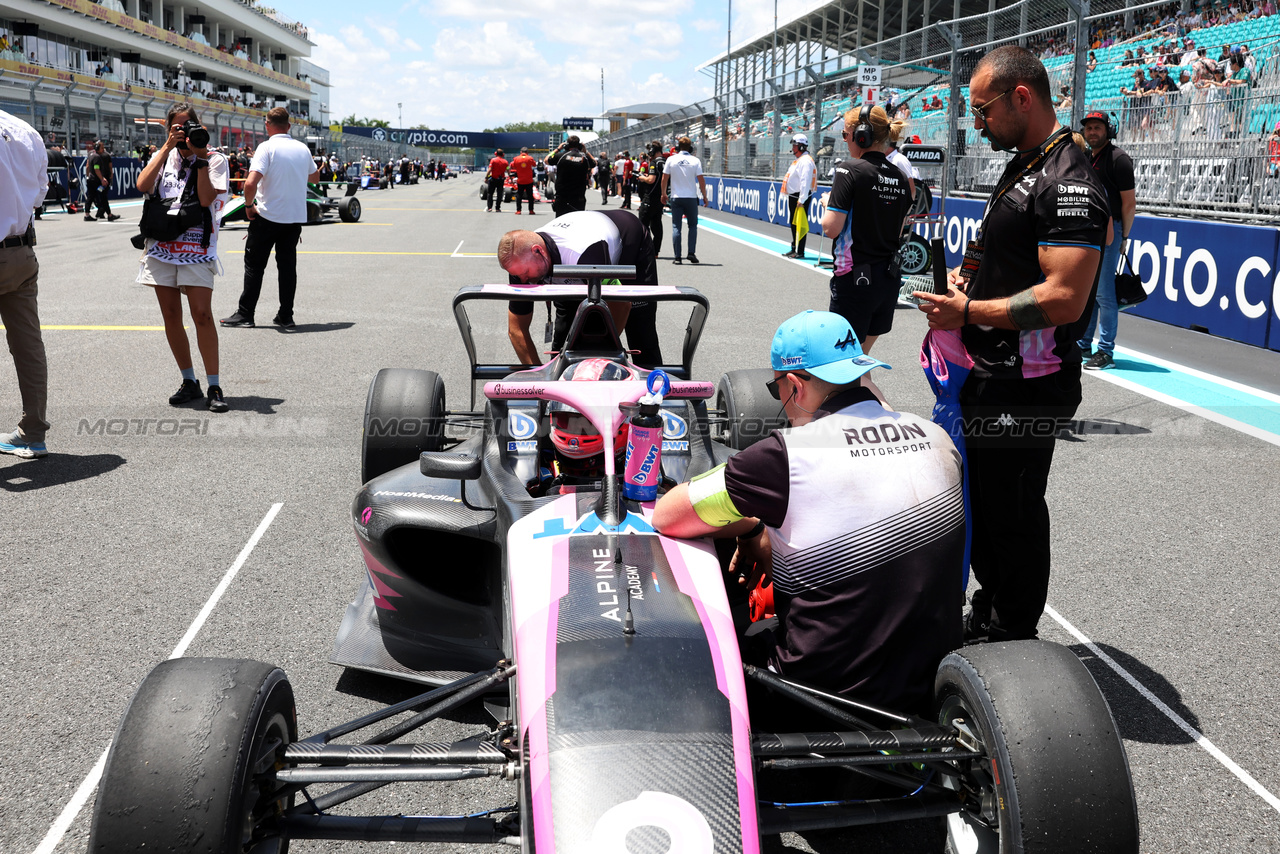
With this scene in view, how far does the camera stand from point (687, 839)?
188cm

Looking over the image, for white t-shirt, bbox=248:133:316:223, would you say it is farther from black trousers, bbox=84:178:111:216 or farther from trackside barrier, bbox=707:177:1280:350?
black trousers, bbox=84:178:111:216

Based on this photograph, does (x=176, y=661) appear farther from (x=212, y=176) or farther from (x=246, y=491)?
(x=212, y=176)

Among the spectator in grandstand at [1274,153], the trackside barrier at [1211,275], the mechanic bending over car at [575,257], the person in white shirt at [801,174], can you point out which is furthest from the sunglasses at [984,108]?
the person in white shirt at [801,174]

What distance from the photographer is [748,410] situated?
4.66 m

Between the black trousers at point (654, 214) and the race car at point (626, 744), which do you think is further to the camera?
the black trousers at point (654, 214)

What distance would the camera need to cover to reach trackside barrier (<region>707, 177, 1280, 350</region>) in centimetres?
869

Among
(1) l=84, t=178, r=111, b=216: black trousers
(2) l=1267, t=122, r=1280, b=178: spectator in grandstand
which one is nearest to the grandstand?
(2) l=1267, t=122, r=1280, b=178: spectator in grandstand

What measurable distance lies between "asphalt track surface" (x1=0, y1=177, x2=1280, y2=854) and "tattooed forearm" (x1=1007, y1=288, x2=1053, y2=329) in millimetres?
1245

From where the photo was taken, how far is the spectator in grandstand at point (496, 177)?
27109mm

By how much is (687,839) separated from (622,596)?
0.61 meters

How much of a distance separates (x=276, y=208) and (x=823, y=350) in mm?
8279

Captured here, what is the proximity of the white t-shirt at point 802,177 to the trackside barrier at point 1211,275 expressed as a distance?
18.3 feet

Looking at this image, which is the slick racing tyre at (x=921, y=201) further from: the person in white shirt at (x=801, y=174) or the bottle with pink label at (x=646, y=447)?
the bottle with pink label at (x=646, y=447)

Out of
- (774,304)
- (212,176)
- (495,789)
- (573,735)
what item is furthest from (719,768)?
(774,304)
